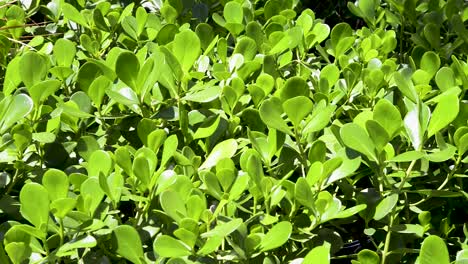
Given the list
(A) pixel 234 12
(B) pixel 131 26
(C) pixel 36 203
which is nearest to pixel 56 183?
(C) pixel 36 203

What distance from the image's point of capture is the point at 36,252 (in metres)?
0.99

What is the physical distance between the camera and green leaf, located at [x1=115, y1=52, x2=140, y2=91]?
1170mm

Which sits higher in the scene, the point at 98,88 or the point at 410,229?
the point at 98,88

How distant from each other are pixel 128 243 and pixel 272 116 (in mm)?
325

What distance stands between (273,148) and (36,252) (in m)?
0.43

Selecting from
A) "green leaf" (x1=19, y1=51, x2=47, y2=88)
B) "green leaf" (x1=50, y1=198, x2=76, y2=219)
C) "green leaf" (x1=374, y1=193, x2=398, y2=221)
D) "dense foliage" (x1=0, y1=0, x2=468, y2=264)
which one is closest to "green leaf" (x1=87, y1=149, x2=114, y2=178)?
"dense foliage" (x1=0, y1=0, x2=468, y2=264)

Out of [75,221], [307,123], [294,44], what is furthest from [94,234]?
[294,44]

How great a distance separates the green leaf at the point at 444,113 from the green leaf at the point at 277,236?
0.33 meters

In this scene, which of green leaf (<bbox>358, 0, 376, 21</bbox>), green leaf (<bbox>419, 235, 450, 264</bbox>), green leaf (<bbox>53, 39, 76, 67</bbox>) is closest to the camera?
green leaf (<bbox>419, 235, 450, 264</bbox>)

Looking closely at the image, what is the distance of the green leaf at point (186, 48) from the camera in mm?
1280

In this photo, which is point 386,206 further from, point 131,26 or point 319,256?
point 131,26

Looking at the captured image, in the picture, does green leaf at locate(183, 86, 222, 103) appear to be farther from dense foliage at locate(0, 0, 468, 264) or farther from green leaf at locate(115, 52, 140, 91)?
green leaf at locate(115, 52, 140, 91)

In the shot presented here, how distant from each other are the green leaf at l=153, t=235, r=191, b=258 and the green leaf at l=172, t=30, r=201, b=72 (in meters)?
0.49

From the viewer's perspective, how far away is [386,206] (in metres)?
1.10
